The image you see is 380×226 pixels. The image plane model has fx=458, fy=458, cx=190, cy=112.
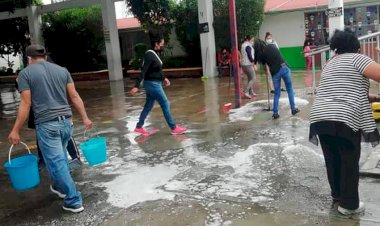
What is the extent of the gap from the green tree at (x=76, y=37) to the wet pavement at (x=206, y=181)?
49.4ft

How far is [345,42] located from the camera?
395 centimetres

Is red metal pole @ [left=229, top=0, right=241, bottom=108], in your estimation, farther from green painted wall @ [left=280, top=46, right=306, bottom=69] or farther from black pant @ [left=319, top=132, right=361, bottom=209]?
green painted wall @ [left=280, top=46, right=306, bottom=69]

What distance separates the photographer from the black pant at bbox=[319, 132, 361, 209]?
3.89 meters

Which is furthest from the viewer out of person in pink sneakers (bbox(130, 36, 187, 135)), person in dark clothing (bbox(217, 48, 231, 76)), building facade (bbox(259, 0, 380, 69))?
person in dark clothing (bbox(217, 48, 231, 76))

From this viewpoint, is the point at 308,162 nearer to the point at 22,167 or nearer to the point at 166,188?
the point at 166,188

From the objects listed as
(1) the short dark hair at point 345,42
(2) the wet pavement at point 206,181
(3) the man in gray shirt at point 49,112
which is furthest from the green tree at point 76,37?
(1) the short dark hair at point 345,42

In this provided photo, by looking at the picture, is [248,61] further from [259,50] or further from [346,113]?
[346,113]

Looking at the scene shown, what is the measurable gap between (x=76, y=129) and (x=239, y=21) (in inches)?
384

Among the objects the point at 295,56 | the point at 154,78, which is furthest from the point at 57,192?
the point at 295,56

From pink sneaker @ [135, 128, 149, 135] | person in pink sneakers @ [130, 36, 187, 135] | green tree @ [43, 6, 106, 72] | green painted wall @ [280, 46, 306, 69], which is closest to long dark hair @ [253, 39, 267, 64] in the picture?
person in pink sneakers @ [130, 36, 187, 135]

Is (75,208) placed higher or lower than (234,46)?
lower

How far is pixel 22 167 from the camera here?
4.90 metres

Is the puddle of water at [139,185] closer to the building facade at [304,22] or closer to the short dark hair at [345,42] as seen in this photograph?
the short dark hair at [345,42]

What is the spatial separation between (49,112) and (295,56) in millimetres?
15199
